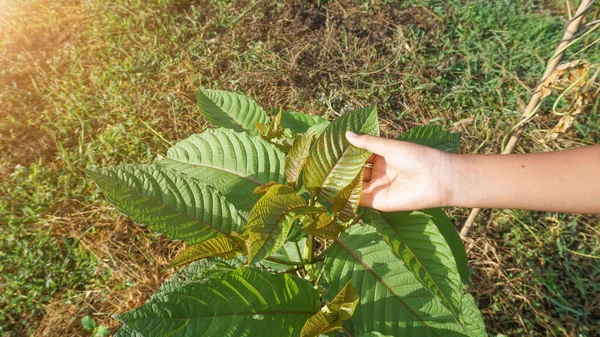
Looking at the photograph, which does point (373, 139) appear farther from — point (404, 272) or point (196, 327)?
point (196, 327)

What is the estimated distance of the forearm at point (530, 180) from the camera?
116 cm

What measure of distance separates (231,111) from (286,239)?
0.54 metres

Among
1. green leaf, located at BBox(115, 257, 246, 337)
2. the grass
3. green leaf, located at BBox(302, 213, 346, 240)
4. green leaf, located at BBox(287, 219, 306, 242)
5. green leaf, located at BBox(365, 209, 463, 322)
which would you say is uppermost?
green leaf, located at BBox(302, 213, 346, 240)

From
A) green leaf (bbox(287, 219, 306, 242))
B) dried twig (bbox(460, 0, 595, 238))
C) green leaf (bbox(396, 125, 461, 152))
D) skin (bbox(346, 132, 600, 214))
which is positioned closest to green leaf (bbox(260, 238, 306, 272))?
green leaf (bbox(287, 219, 306, 242))

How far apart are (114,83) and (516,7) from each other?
9.78ft

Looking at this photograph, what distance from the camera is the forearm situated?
1163 mm

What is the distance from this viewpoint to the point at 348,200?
96 centimetres

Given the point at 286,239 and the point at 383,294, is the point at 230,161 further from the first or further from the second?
the point at 383,294

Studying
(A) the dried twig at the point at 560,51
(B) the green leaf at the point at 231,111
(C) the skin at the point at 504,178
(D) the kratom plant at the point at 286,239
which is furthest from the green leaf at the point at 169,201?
(A) the dried twig at the point at 560,51

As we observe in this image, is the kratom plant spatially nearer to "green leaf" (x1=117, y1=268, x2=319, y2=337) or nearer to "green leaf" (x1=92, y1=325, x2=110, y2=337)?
"green leaf" (x1=117, y1=268, x2=319, y2=337)

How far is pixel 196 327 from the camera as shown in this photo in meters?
0.85

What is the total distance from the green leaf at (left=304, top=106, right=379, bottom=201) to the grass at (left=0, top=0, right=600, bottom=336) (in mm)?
1547

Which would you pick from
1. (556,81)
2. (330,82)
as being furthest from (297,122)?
(330,82)

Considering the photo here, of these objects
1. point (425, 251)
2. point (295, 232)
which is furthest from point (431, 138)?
point (295, 232)
